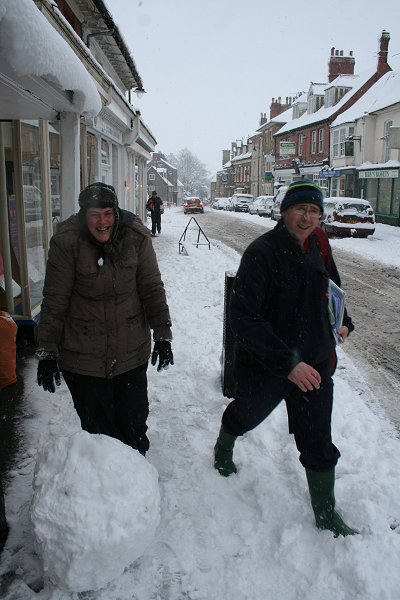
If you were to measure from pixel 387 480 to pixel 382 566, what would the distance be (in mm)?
816

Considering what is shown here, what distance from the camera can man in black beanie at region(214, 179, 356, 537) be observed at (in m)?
2.49

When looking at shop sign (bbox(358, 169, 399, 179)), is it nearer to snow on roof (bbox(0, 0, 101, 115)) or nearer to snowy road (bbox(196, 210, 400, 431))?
snowy road (bbox(196, 210, 400, 431))

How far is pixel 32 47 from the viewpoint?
242 cm

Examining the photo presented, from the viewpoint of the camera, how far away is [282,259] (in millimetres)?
2518

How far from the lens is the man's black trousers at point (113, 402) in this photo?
2807 mm

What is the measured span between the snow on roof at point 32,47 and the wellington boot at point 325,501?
2653mm

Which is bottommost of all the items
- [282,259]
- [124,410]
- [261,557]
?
[261,557]

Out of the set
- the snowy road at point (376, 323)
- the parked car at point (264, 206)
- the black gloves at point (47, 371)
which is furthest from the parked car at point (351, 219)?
the black gloves at point (47, 371)

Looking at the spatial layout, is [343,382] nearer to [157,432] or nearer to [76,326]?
[157,432]

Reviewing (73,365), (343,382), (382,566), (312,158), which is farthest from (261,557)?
(312,158)

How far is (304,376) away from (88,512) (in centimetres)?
117

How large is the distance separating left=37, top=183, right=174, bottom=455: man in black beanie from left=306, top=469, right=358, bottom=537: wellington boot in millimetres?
1113

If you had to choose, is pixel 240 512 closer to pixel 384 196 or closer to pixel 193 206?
pixel 384 196

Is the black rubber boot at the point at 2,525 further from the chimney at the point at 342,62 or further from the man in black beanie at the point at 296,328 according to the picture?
the chimney at the point at 342,62
